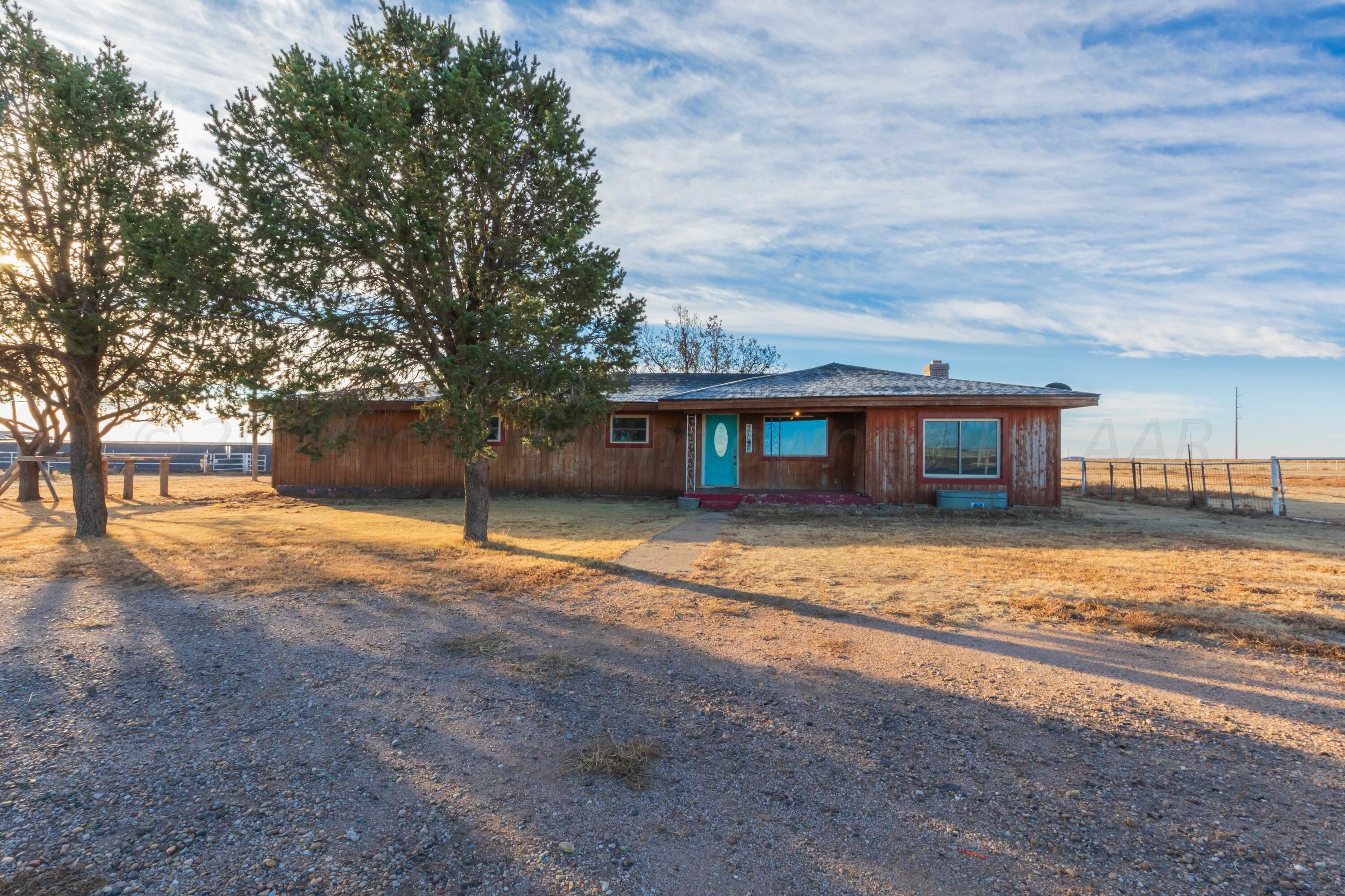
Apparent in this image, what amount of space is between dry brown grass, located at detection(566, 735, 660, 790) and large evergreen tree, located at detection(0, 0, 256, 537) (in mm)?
7618

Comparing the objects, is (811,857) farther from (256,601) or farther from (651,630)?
(256,601)

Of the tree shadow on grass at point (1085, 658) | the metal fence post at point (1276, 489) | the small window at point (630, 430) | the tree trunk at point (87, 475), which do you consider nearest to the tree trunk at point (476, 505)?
the tree shadow on grass at point (1085, 658)

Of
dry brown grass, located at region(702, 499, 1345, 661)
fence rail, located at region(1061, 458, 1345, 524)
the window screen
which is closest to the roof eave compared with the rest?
the window screen

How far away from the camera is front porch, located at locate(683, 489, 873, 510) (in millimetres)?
13945

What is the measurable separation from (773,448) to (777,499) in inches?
83.7

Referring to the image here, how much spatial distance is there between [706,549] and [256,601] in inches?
211

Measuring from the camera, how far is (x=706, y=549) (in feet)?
28.7

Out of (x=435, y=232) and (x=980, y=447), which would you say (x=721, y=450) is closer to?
(x=980, y=447)

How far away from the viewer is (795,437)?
51.9ft

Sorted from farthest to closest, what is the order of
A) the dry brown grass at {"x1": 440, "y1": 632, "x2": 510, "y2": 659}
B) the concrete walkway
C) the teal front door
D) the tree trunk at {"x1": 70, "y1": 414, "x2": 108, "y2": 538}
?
the teal front door
the tree trunk at {"x1": 70, "y1": 414, "x2": 108, "y2": 538}
the concrete walkway
the dry brown grass at {"x1": 440, "y1": 632, "x2": 510, "y2": 659}

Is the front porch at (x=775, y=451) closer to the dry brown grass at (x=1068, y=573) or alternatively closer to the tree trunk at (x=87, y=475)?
the dry brown grass at (x=1068, y=573)

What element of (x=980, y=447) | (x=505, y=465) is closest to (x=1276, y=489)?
(x=980, y=447)

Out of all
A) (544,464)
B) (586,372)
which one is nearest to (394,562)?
(586,372)

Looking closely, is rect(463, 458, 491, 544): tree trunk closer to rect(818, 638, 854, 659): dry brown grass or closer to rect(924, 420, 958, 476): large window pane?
rect(818, 638, 854, 659): dry brown grass
